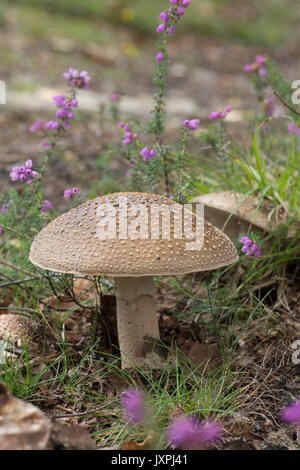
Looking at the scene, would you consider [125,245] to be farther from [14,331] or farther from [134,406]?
[14,331]

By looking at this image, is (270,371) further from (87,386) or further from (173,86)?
(173,86)

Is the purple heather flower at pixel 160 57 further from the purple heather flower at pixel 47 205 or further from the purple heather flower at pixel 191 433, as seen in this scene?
the purple heather flower at pixel 191 433

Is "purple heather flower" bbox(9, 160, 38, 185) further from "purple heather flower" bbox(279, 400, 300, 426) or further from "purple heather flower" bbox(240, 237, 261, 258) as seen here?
"purple heather flower" bbox(279, 400, 300, 426)

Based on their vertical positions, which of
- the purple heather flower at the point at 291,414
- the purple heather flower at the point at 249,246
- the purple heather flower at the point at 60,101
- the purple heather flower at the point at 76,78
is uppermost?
the purple heather flower at the point at 76,78

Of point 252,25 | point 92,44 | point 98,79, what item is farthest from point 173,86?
point 252,25

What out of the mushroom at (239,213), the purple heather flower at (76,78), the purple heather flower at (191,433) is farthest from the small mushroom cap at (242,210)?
the purple heather flower at (191,433)

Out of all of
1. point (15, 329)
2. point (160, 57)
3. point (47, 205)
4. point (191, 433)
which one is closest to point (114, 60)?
point (160, 57)
